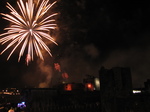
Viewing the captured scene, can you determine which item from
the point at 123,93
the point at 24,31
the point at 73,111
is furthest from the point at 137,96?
the point at 24,31

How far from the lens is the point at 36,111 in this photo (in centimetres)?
1691

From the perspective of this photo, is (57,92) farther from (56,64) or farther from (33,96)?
(56,64)

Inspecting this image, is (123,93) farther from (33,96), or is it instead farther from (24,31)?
(24,31)

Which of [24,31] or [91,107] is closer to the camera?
[91,107]

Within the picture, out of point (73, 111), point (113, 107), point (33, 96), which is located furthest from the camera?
point (33, 96)

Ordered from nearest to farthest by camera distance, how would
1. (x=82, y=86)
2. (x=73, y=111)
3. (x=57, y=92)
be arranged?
(x=73, y=111)
(x=57, y=92)
(x=82, y=86)

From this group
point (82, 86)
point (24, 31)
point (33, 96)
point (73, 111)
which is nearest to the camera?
point (73, 111)

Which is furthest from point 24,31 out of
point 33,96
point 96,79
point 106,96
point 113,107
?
point 96,79

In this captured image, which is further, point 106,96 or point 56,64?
point 56,64

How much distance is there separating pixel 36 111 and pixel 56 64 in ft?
110

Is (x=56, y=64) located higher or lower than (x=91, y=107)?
higher

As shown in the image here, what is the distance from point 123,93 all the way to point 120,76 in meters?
2.05

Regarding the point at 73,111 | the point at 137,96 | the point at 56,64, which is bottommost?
the point at 73,111

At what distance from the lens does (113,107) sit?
16391 mm
